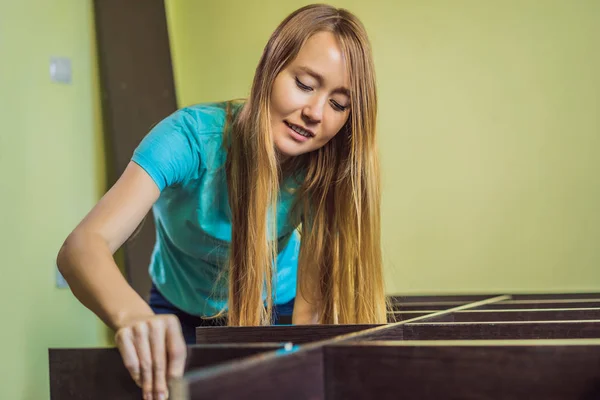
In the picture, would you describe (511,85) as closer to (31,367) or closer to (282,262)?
(282,262)

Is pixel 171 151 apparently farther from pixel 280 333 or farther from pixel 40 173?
pixel 40 173

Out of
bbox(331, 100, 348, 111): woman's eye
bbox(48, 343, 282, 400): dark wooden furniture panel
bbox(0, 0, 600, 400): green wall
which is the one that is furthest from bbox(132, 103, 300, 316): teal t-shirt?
bbox(0, 0, 600, 400): green wall

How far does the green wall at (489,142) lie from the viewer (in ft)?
9.49

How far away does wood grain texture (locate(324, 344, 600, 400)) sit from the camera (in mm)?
747

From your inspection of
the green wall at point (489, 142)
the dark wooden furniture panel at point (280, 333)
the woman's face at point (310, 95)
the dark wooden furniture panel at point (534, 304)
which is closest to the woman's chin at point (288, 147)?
the woman's face at point (310, 95)

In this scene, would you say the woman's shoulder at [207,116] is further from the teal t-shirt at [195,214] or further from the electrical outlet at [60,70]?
the electrical outlet at [60,70]

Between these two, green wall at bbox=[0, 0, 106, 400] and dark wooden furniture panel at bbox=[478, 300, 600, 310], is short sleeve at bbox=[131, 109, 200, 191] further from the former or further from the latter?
green wall at bbox=[0, 0, 106, 400]

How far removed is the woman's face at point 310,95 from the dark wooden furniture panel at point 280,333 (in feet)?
1.43

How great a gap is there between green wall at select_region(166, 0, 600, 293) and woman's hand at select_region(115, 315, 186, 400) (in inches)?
86.2

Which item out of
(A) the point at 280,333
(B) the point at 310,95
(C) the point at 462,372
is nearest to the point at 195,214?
(B) the point at 310,95

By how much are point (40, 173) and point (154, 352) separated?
179 centimetres

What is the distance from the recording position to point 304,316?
1.70 m

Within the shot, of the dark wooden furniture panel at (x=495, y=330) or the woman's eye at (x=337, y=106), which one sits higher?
the woman's eye at (x=337, y=106)

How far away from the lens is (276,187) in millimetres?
1524
